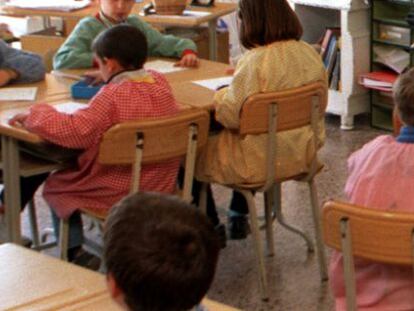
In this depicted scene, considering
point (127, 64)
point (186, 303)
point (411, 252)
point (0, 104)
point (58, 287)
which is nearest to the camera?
point (186, 303)

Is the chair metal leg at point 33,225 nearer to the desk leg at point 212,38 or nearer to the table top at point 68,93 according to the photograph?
the table top at point 68,93

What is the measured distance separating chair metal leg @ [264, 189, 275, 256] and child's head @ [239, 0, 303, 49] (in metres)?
0.60

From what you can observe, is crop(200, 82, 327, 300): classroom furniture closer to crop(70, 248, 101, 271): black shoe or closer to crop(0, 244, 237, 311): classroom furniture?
crop(70, 248, 101, 271): black shoe

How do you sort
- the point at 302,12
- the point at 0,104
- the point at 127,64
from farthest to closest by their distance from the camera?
the point at 302,12
the point at 0,104
the point at 127,64

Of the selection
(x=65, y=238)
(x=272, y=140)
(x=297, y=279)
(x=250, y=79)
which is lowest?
(x=297, y=279)

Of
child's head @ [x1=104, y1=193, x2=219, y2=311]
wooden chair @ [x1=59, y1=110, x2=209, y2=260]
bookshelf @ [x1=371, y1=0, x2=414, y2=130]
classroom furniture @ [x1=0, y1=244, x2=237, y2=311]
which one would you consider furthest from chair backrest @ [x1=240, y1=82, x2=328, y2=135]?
bookshelf @ [x1=371, y1=0, x2=414, y2=130]

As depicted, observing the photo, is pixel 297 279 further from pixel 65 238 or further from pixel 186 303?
pixel 186 303

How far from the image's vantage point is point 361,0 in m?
5.20

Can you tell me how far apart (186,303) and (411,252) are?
870 millimetres

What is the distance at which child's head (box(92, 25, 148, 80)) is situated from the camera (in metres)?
3.08

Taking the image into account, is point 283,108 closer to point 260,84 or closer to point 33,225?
point 260,84

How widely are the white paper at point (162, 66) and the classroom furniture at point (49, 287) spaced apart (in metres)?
1.98

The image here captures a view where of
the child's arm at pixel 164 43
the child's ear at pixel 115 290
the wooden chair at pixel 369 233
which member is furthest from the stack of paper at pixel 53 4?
the child's ear at pixel 115 290

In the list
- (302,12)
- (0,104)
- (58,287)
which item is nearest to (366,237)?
(58,287)
